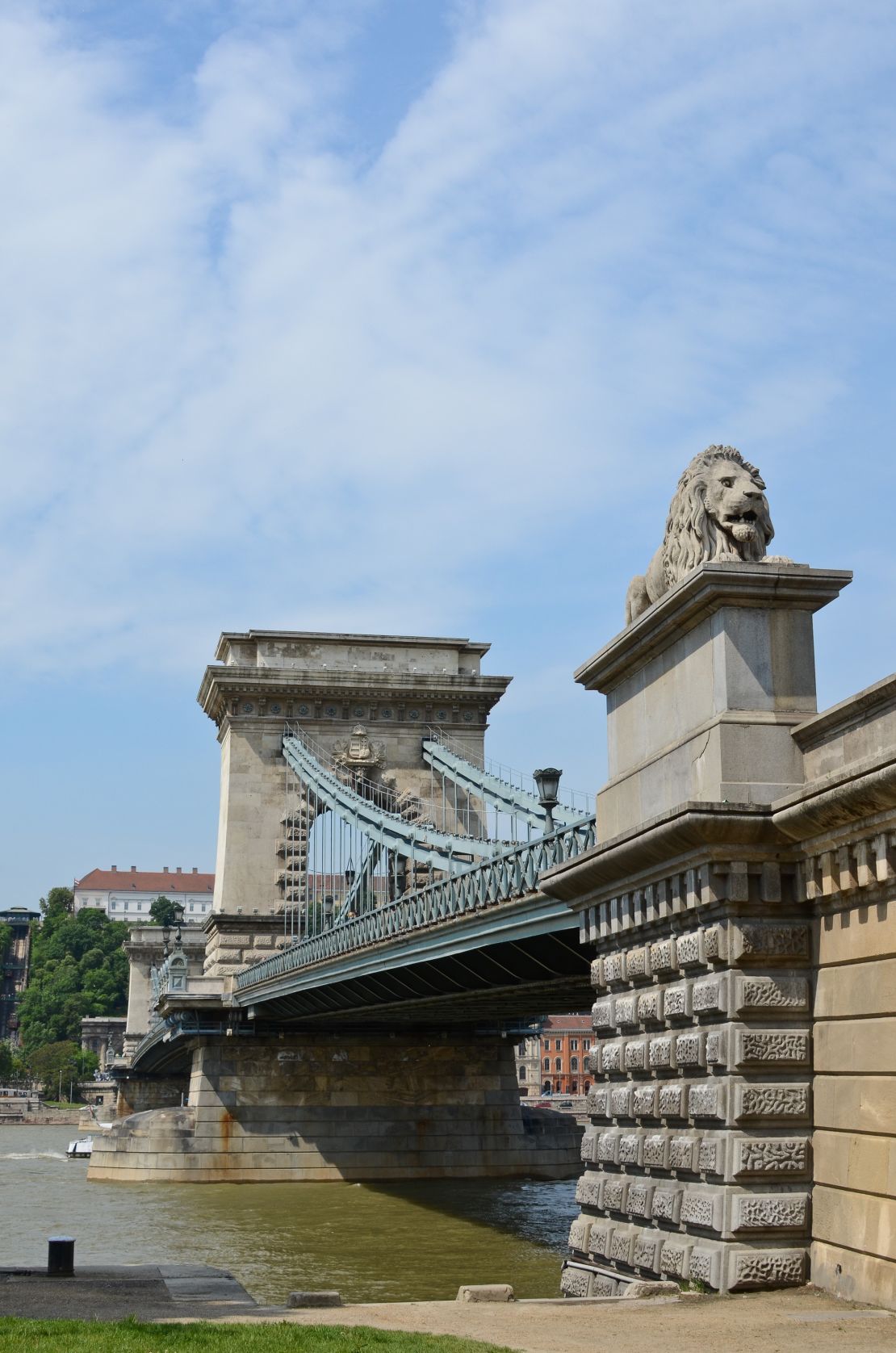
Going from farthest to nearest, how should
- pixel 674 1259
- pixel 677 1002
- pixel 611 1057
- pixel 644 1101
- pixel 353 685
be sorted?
pixel 353 685 < pixel 611 1057 < pixel 644 1101 < pixel 677 1002 < pixel 674 1259

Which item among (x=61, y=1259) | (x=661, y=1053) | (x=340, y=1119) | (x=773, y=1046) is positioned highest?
(x=773, y=1046)

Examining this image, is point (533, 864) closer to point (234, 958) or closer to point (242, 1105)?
point (242, 1105)

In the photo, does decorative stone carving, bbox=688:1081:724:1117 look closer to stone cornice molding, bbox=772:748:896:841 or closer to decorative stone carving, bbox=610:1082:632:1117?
decorative stone carving, bbox=610:1082:632:1117

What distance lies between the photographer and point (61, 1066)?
178250mm

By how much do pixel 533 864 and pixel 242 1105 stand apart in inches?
1155

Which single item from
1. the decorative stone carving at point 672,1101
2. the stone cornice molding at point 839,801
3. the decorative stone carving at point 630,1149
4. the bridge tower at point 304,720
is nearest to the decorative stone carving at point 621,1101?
the decorative stone carving at point 630,1149

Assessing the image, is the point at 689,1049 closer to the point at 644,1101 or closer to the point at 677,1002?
the point at 677,1002

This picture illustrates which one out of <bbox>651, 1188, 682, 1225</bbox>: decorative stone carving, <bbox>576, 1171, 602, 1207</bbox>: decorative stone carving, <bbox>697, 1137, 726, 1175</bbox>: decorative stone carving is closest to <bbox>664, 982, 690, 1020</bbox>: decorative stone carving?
<bbox>697, 1137, 726, 1175</bbox>: decorative stone carving

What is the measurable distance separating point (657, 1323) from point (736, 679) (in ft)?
19.2

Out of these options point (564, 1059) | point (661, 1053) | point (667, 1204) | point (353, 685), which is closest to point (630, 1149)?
point (667, 1204)

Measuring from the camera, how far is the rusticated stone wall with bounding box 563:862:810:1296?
1484 centimetres

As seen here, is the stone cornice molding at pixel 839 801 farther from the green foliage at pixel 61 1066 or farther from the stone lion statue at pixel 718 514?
the green foliage at pixel 61 1066

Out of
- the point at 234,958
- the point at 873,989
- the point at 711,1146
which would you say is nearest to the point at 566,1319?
the point at 711,1146

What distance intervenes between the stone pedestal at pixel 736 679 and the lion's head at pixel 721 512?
0.50 metres
